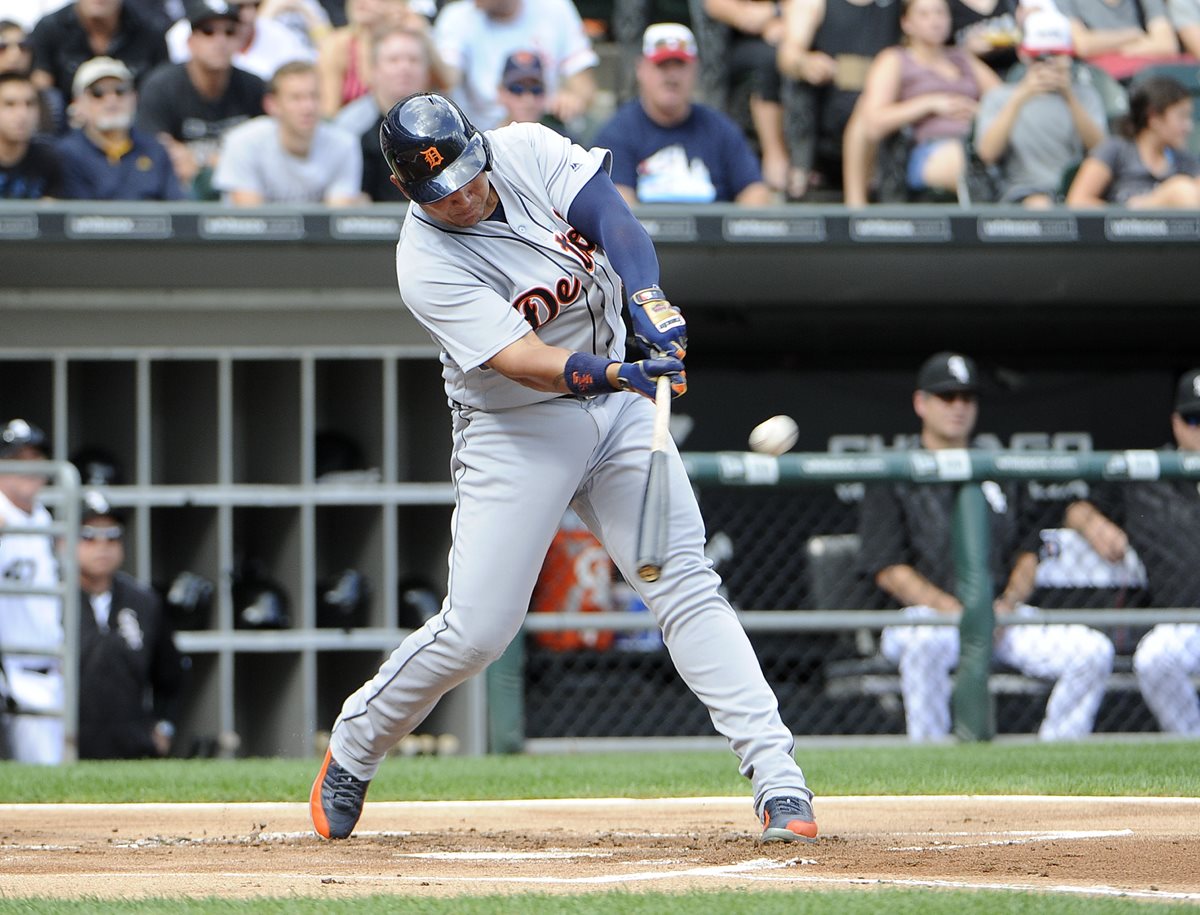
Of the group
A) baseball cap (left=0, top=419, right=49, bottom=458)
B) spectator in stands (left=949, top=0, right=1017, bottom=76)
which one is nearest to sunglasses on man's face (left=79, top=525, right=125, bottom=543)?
baseball cap (left=0, top=419, right=49, bottom=458)

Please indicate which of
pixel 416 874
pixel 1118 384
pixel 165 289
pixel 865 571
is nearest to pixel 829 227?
pixel 865 571

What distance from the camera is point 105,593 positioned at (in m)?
6.93

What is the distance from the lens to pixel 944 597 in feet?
22.1

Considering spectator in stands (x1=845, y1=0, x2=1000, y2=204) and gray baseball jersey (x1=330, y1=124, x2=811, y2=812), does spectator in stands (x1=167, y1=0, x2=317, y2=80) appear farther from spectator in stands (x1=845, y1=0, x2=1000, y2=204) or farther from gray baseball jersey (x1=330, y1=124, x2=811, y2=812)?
gray baseball jersey (x1=330, y1=124, x2=811, y2=812)

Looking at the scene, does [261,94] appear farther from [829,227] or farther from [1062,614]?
[1062,614]

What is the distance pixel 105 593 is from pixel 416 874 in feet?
12.7

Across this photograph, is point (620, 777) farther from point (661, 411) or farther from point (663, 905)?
point (663, 905)

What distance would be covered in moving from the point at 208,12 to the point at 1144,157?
4075 mm

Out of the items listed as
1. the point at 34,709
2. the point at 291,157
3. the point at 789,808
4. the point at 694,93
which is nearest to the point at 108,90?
the point at 291,157

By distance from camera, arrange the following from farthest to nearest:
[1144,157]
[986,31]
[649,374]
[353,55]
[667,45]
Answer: [986,31] < [353,55] < [1144,157] < [667,45] < [649,374]

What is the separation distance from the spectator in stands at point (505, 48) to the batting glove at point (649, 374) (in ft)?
16.4

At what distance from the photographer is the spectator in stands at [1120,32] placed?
9.03 meters

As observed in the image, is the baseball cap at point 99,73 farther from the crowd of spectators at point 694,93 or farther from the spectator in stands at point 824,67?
the spectator in stands at point 824,67

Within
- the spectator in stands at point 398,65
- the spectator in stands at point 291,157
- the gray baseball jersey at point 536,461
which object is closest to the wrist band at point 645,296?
the gray baseball jersey at point 536,461
